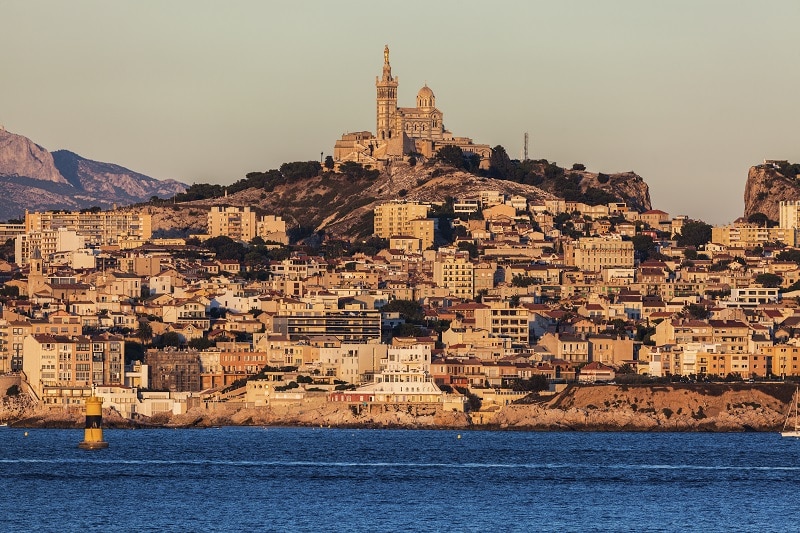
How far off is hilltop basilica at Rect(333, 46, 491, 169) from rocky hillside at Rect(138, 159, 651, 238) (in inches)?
76.7

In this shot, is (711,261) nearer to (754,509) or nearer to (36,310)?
(36,310)

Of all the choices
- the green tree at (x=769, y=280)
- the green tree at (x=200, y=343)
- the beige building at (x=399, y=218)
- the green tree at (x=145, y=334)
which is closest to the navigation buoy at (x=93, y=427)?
the green tree at (x=200, y=343)

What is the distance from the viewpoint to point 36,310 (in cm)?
11488

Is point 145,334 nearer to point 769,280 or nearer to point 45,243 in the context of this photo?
point 769,280

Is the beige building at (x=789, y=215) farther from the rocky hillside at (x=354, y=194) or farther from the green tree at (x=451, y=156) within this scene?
the green tree at (x=451, y=156)

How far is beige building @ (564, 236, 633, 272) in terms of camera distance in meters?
135

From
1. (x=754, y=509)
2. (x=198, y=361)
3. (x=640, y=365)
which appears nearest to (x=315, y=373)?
(x=198, y=361)

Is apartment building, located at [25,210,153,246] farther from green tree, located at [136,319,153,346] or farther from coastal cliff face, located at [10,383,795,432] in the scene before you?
coastal cliff face, located at [10,383,795,432]

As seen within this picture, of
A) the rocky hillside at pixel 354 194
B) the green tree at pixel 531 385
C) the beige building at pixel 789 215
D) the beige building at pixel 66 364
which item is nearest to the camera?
the green tree at pixel 531 385

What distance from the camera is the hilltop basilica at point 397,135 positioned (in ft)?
534

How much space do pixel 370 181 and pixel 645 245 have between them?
26949 millimetres

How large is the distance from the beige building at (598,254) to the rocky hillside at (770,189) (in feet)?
84.0

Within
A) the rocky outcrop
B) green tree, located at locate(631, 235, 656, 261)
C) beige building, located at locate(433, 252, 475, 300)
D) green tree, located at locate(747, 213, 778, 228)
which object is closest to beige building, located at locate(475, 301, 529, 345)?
beige building, located at locate(433, 252, 475, 300)

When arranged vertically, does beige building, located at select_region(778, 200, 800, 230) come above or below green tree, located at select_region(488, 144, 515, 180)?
below
